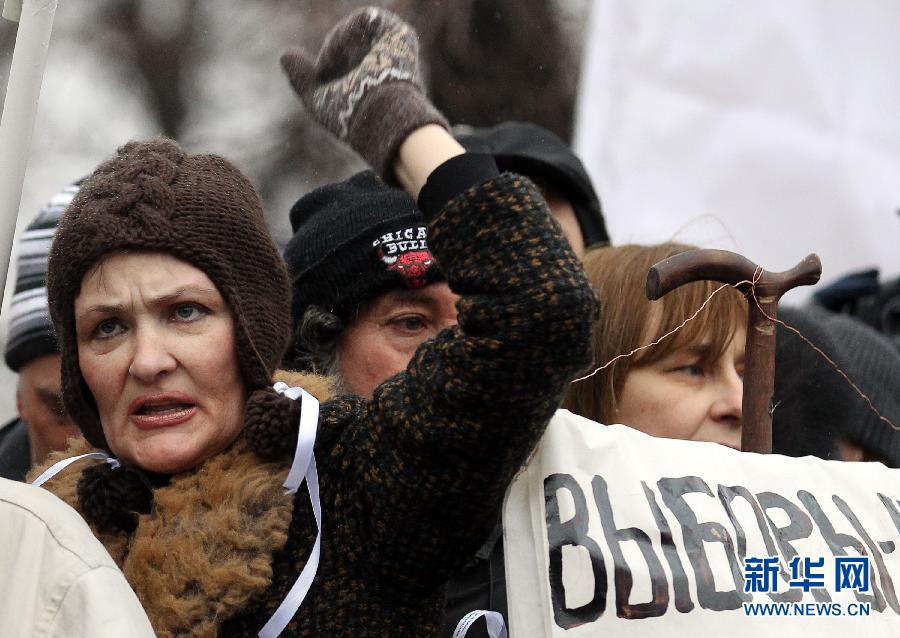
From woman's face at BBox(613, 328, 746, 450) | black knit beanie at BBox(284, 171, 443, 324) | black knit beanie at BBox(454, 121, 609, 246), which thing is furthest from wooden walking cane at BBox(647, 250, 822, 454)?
black knit beanie at BBox(454, 121, 609, 246)

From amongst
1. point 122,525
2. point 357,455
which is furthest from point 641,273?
point 122,525

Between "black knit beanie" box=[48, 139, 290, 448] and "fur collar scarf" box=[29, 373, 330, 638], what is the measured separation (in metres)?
0.16

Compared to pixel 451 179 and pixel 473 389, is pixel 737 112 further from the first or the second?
pixel 473 389

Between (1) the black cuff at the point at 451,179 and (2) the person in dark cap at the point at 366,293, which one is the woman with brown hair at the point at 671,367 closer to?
(2) the person in dark cap at the point at 366,293

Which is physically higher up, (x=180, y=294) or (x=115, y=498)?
(x=180, y=294)

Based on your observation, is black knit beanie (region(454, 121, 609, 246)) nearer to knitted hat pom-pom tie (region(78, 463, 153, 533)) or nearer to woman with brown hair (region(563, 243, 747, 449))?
woman with brown hair (region(563, 243, 747, 449))

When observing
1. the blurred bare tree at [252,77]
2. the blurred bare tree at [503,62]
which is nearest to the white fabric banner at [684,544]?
the blurred bare tree at [252,77]

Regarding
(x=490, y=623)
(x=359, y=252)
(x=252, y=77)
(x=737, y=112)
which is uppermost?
(x=252, y=77)

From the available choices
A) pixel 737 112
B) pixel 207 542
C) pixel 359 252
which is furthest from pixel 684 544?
pixel 737 112

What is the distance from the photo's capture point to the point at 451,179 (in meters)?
1.90

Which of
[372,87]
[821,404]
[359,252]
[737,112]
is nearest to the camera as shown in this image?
[372,87]

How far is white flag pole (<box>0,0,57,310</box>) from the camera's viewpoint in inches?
65.8

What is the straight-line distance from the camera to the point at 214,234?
197 centimetres

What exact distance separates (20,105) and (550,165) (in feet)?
6.20
